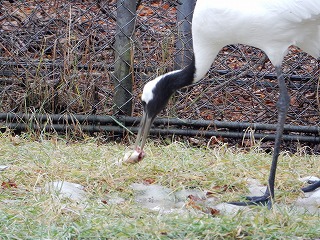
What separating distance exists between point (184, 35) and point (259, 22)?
1.81 meters

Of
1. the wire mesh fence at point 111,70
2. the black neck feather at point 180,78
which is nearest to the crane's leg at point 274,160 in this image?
the black neck feather at point 180,78

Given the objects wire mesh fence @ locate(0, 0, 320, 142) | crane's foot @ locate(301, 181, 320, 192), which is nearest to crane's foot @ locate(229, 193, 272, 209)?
crane's foot @ locate(301, 181, 320, 192)

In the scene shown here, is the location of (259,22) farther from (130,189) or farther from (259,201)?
(130,189)

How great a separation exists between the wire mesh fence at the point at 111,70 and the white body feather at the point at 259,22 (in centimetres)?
148

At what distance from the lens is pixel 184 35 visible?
255 inches

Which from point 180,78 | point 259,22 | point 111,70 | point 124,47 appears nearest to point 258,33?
point 259,22

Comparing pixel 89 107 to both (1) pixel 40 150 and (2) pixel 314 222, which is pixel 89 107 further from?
(2) pixel 314 222

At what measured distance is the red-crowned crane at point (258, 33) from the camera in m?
4.70

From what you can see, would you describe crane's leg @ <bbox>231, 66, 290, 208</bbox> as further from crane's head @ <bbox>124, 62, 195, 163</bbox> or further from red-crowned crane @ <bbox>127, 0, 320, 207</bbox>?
crane's head @ <bbox>124, 62, 195, 163</bbox>

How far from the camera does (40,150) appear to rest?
5.56 meters

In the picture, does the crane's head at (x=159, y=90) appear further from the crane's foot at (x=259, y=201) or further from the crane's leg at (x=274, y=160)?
the crane's foot at (x=259, y=201)

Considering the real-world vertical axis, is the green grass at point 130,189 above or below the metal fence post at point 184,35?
below

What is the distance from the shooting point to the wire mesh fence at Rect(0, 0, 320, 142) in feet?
21.2

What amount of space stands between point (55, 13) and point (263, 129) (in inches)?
83.0
